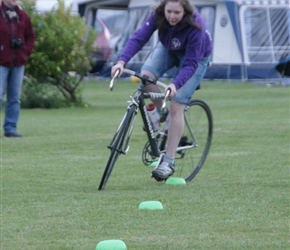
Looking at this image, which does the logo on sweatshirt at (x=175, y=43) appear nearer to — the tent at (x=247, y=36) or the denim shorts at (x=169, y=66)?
the denim shorts at (x=169, y=66)

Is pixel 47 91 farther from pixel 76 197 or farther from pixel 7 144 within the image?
pixel 76 197

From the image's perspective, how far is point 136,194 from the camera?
7.29 m

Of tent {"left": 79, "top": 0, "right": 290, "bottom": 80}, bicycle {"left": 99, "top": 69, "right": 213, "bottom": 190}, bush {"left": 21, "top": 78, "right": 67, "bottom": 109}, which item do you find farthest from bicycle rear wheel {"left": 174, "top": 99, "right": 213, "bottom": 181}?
tent {"left": 79, "top": 0, "right": 290, "bottom": 80}

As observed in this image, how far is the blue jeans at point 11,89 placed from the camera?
11.9 meters

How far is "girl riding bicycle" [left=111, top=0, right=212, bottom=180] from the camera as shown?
7387 millimetres

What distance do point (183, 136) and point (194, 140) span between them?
0.12 metres

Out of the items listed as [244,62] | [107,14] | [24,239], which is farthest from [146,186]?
[107,14]

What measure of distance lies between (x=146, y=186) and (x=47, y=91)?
34.1 ft

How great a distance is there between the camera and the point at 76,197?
7.16m

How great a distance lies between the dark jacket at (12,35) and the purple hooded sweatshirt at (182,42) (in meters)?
4.58

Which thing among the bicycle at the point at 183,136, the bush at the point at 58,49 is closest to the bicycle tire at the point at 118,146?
the bicycle at the point at 183,136

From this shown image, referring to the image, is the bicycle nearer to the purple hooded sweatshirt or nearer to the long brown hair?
the purple hooded sweatshirt

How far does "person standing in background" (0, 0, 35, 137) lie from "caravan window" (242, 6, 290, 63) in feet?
48.1

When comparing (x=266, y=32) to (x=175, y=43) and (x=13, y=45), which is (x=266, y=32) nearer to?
(x=13, y=45)
